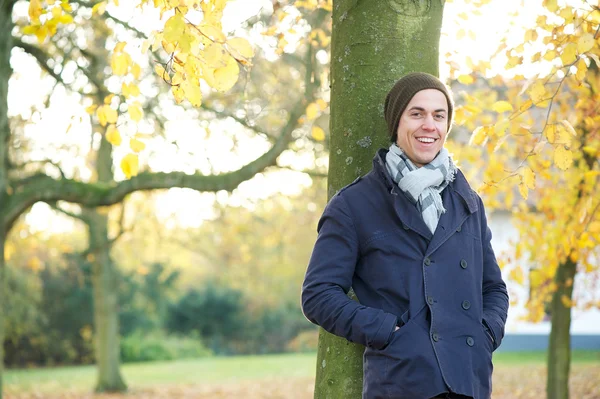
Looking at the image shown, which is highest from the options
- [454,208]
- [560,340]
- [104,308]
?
[454,208]

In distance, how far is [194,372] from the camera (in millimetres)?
18469

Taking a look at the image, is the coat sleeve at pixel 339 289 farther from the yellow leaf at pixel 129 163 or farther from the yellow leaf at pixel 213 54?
the yellow leaf at pixel 129 163

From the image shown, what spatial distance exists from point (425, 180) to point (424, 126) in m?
0.23

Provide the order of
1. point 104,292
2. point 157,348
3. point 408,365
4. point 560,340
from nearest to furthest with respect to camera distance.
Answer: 1. point 408,365
2. point 560,340
3. point 104,292
4. point 157,348

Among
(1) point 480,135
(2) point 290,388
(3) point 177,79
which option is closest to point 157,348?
(2) point 290,388

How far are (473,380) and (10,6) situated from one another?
877 centimetres

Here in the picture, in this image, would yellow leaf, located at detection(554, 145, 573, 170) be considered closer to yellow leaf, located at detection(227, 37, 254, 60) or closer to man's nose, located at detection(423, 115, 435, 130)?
man's nose, located at detection(423, 115, 435, 130)

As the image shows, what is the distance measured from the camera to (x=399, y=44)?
10.9 ft

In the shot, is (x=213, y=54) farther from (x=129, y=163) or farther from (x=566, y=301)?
(x=566, y=301)

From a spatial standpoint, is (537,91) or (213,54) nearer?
(213,54)

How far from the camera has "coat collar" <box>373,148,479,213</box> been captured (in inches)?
113

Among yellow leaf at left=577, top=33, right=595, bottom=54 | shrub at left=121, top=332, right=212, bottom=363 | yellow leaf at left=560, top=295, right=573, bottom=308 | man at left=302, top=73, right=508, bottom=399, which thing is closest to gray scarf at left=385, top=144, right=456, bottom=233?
man at left=302, top=73, right=508, bottom=399

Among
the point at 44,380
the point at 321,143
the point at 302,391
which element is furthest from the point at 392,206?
the point at 44,380

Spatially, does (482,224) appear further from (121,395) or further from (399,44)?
(121,395)
